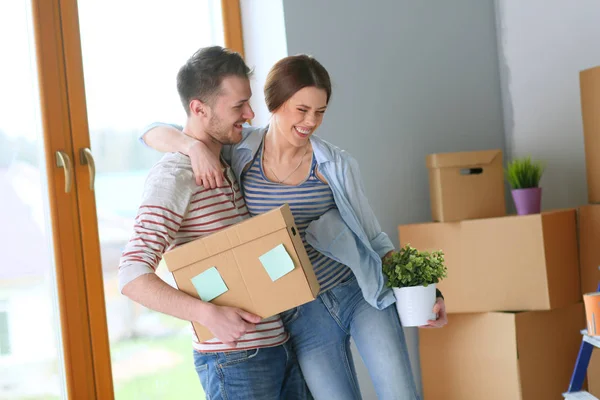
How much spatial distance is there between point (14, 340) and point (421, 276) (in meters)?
1.36

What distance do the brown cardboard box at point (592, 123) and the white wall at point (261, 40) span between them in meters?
1.08

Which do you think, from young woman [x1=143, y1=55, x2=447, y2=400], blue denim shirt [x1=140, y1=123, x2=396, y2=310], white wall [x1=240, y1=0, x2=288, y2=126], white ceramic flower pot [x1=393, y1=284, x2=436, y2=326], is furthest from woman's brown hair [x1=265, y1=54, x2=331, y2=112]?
white wall [x1=240, y1=0, x2=288, y2=126]

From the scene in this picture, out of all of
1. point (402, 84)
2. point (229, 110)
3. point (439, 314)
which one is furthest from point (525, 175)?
point (229, 110)

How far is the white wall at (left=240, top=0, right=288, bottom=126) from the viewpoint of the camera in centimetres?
257

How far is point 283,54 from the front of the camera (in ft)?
8.34

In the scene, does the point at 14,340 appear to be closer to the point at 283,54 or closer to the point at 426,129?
the point at 283,54

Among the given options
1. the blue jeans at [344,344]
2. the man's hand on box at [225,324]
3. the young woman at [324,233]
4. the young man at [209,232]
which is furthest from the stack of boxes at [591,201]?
the man's hand on box at [225,324]

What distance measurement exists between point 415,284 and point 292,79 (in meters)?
0.57

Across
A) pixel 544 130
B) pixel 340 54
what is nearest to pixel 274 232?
pixel 340 54

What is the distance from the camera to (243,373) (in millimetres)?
1464

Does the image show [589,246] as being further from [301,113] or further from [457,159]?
[301,113]

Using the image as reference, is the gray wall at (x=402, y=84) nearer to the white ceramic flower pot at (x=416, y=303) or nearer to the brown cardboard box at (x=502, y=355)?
the brown cardboard box at (x=502, y=355)

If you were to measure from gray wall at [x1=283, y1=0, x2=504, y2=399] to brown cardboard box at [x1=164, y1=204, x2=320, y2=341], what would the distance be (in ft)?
4.28

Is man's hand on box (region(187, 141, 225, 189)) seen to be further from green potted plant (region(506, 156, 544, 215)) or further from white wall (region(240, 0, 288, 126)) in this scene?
green potted plant (region(506, 156, 544, 215))
